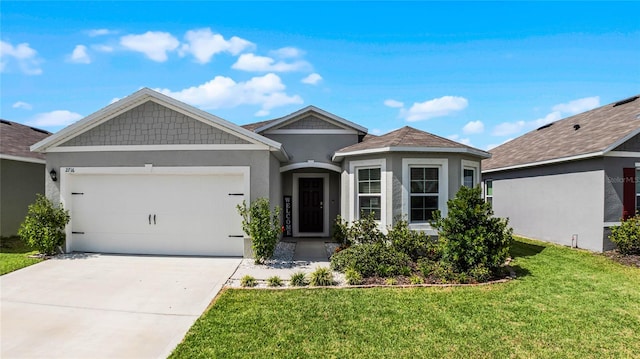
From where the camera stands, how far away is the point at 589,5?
973cm

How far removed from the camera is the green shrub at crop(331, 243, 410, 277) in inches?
287

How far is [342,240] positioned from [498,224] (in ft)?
15.6

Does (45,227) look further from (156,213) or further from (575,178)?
(575,178)

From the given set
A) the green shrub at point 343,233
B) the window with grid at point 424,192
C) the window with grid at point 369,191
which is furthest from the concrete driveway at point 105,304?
the window with grid at point 424,192

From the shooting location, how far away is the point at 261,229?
8.13 m

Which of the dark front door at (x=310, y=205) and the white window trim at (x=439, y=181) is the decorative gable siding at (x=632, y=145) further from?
the dark front door at (x=310, y=205)

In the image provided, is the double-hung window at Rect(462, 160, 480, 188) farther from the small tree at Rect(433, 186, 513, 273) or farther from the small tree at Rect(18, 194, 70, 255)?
the small tree at Rect(18, 194, 70, 255)

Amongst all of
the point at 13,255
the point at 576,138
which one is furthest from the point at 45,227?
the point at 576,138

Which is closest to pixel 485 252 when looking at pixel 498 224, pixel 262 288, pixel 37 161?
pixel 498 224

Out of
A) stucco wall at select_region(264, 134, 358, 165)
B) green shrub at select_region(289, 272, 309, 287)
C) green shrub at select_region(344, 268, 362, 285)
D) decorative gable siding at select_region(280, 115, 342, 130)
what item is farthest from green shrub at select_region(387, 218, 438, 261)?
decorative gable siding at select_region(280, 115, 342, 130)

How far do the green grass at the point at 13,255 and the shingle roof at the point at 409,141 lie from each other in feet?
30.2

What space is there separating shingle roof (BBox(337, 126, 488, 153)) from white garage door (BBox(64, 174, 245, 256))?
13.4 feet

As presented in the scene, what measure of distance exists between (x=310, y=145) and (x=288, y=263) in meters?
5.25

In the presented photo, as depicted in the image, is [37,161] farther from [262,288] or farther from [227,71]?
[262,288]
